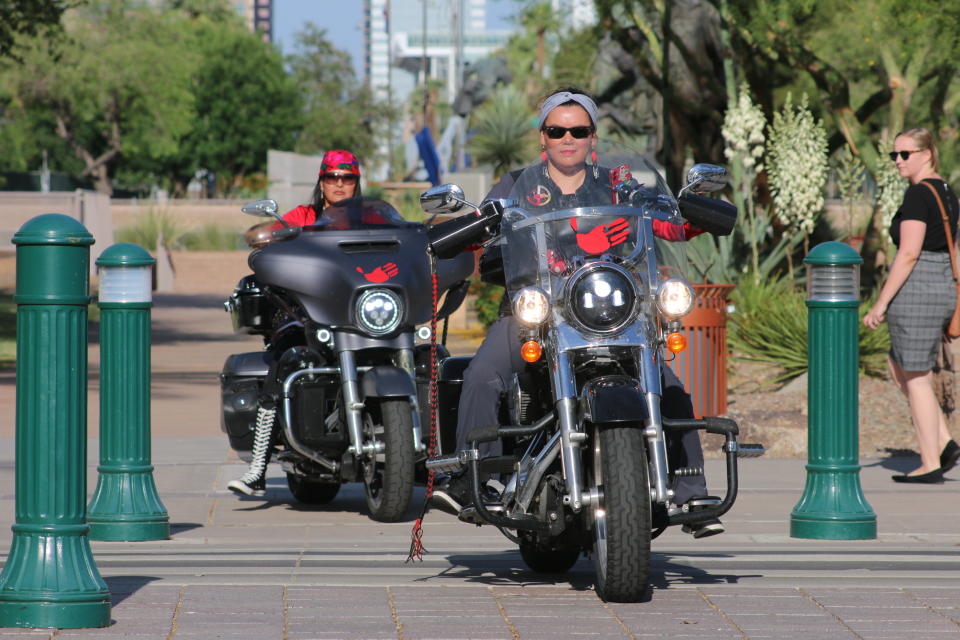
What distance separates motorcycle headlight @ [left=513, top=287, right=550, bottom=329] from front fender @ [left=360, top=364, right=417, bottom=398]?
208 cm

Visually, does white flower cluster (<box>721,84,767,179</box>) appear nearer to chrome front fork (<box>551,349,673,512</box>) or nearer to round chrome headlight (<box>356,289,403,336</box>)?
round chrome headlight (<box>356,289,403,336</box>)

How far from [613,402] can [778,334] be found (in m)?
9.29

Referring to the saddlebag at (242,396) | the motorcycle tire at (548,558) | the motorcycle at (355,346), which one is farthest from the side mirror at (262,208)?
the motorcycle tire at (548,558)

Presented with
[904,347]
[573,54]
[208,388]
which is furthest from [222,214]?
[904,347]

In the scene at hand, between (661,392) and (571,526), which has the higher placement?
(661,392)

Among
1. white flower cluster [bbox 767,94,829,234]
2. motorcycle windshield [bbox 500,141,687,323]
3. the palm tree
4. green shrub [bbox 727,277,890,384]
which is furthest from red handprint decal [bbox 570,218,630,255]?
the palm tree

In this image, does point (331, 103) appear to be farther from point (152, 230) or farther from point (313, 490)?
point (313, 490)

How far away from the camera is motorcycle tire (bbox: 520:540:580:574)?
5.66 meters

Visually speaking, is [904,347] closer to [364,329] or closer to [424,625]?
[364,329]

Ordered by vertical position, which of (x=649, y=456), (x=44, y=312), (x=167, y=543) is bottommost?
(x=167, y=543)

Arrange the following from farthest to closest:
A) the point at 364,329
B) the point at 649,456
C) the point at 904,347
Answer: the point at 904,347 → the point at 364,329 → the point at 649,456

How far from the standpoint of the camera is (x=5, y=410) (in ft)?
40.1

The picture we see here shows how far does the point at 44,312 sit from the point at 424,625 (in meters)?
1.41

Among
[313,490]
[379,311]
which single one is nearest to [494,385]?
[379,311]
